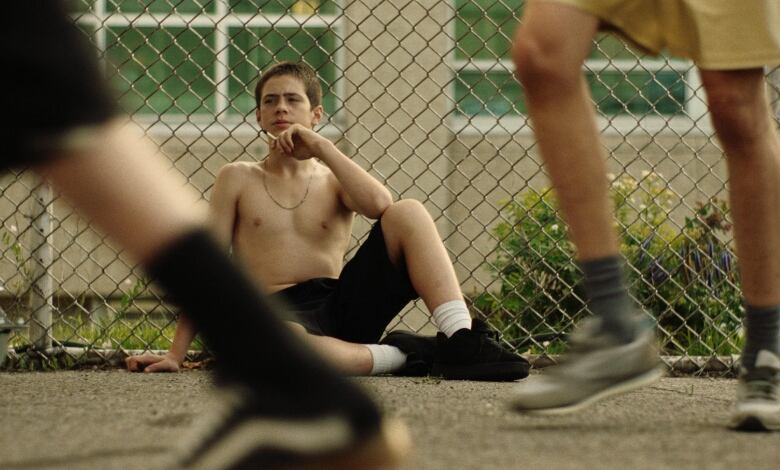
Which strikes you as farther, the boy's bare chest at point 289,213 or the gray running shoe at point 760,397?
the boy's bare chest at point 289,213

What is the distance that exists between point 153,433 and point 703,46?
1.29m

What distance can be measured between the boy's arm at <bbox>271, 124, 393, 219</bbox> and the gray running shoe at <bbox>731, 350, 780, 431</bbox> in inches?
62.0

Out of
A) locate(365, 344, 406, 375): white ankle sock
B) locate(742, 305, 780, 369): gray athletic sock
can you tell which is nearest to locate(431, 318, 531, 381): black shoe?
locate(365, 344, 406, 375): white ankle sock

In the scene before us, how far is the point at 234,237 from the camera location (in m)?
3.92

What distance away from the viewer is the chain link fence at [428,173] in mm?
4258

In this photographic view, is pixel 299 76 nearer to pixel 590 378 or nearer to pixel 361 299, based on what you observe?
pixel 361 299

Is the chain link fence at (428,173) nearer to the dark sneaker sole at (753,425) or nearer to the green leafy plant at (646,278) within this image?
the green leafy plant at (646,278)

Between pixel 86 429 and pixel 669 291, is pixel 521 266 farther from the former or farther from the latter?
pixel 86 429

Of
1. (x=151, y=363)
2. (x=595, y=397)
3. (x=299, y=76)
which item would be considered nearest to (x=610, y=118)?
(x=299, y=76)

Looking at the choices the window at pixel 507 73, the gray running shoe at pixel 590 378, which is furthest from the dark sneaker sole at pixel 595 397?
the window at pixel 507 73

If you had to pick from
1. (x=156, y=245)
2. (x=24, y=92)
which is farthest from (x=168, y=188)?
(x=24, y=92)

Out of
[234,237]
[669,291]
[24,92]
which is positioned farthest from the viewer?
[669,291]

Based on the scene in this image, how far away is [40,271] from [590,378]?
228cm

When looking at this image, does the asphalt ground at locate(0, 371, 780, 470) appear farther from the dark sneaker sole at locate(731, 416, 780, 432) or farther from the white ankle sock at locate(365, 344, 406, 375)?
the white ankle sock at locate(365, 344, 406, 375)
